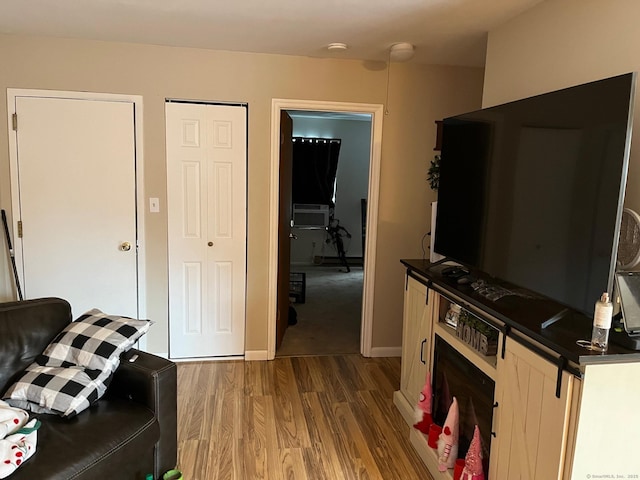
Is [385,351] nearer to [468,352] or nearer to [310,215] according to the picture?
[468,352]

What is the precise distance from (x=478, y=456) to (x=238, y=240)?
2.19 m

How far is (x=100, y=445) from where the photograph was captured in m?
1.67

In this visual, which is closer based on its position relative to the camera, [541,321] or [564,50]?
[541,321]

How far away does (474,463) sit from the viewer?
6.24ft

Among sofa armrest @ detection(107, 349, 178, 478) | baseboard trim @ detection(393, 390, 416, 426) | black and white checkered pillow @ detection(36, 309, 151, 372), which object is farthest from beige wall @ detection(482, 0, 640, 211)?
black and white checkered pillow @ detection(36, 309, 151, 372)

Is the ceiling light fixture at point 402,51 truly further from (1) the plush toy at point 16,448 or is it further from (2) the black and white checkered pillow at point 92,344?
(1) the plush toy at point 16,448

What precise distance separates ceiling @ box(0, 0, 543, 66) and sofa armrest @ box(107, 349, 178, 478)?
181 centimetres

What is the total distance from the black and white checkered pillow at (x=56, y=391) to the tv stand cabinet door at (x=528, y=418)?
65.4 inches

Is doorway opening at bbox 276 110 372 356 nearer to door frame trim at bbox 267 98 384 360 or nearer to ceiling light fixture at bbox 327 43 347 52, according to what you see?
door frame trim at bbox 267 98 384 360

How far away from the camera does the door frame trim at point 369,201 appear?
3.35 meters

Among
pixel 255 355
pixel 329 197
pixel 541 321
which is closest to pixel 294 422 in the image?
pixel 255 355

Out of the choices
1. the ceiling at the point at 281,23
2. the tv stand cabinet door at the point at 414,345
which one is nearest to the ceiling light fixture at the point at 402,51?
the ceiling at the point at 281,23

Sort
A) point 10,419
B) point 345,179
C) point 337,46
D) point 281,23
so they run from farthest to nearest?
point 345,179, point 337,46, point 281,23, point 10,419

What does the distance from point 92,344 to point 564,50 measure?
2.50 metres
